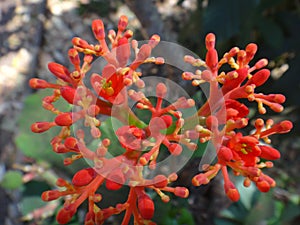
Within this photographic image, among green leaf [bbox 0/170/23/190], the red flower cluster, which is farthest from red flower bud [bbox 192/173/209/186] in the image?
green leaf [bbox 0/170/23/190]

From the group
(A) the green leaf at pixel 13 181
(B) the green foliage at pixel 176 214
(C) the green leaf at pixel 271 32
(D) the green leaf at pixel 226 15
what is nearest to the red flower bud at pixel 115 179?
(B) the green foliage at pixel 176 214

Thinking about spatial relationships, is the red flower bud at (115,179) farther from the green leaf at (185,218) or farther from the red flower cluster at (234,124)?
the green leaf at (185,218)

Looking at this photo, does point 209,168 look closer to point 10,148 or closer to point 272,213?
point 272,213

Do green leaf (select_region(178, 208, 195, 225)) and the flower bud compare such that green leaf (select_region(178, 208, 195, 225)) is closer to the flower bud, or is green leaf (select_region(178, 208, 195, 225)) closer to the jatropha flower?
the jatropha flower

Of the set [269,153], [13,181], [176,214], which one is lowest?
[13,181]

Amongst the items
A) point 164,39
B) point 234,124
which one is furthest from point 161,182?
point 164,39

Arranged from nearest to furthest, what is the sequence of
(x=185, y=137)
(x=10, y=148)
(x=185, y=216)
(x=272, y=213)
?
(x=185, y=137) < (x=185, y=216) < (x=272, y=213) < (x=10, y=148)

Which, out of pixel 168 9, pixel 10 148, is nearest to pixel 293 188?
pixel 168 9

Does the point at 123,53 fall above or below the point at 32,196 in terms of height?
above

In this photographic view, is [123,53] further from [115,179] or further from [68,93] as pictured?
[115,179]
